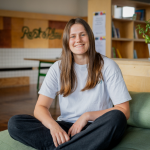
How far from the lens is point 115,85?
5.50 feet

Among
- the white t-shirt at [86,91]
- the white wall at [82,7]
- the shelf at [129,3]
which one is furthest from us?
the white wall at [82,7]

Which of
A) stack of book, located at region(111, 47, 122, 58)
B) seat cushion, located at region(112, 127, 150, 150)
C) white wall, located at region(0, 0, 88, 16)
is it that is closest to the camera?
seat cushion, located at region(112, 127, 150, 150)

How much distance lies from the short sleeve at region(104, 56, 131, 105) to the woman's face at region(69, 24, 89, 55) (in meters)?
0.22

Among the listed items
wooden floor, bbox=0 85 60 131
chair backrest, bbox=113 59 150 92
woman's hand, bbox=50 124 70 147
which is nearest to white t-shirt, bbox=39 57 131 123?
woman's hand, bbox=50 124 70 147

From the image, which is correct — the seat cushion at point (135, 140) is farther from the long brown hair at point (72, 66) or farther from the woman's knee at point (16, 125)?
the woman's knee at point (16, 125)

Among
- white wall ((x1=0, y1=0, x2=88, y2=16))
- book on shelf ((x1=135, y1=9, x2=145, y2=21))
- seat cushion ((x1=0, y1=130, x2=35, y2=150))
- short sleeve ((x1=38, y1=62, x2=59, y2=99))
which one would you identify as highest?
white wall ((x1=0, y1=0, x2=88, y2=16))

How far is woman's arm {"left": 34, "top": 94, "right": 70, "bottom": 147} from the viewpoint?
1.52 meters

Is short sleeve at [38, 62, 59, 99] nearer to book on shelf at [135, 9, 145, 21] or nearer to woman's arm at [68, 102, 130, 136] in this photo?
woman's arm at [68, 102, 130, 136]

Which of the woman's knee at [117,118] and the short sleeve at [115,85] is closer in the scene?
the woman's knee at [117,118]

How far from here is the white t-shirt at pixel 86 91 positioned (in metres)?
1.69

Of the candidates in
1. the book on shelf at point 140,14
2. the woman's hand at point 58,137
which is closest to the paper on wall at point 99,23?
the book on shelf at point 140,14

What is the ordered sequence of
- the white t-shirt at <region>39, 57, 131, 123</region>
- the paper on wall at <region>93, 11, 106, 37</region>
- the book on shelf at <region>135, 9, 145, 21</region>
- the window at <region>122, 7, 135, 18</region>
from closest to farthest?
the white t-shirt at <region>39, 57, 131, 123</region>
the paper on wall at <region>93, 11, 106, 37</region>
the book on shelf at <region>135, 9, 145, 21</region>
the window at <region>122, 7, 135, 18</region>

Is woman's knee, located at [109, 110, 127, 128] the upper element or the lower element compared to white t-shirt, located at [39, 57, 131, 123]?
lower

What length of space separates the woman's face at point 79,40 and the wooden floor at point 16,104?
1933mm
